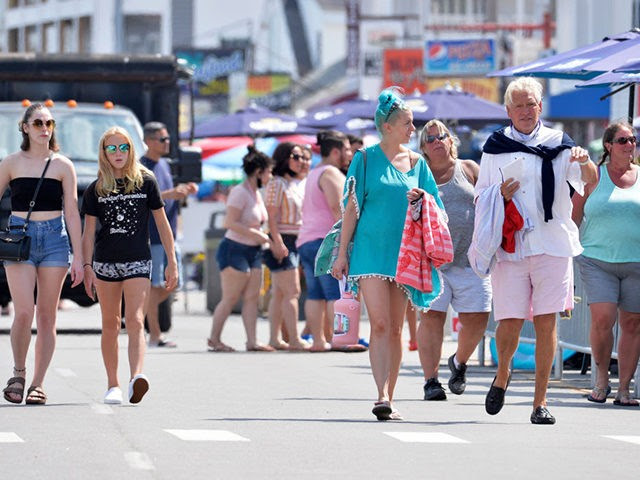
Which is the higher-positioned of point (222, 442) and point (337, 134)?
point (337, 134)

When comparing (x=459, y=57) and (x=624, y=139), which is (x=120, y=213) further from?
(x=459, y=57)

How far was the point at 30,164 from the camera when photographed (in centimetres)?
1212

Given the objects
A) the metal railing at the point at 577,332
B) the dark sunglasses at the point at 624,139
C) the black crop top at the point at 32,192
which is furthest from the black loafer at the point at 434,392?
the black crop top at the point at 32,192

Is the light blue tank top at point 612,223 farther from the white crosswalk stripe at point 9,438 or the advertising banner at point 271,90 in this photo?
the advertising banner at point 271,90

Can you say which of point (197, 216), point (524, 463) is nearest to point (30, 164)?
point (524, 463)

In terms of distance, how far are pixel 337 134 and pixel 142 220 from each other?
16.1ft

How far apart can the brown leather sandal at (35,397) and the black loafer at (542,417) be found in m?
3.04

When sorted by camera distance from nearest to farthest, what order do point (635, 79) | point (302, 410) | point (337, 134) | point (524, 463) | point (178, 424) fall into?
point (524, 463) → point (178, 424) → point (302, 410) → point (635, 79) → point (337, 134)

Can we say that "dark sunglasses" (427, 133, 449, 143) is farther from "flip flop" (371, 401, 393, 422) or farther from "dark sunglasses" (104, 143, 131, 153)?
"flip flop" (371, 401, 393, 422)

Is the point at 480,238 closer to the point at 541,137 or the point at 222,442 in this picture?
the point at 541,137

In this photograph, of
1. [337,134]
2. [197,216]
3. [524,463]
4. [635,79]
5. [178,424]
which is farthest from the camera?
[197,216]

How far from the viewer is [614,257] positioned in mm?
12508

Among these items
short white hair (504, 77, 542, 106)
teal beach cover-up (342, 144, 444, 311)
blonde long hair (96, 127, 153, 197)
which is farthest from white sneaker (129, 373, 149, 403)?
short white hair (504, 77, 542, 106)

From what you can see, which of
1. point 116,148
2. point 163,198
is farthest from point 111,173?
point 163,198
